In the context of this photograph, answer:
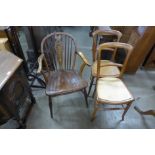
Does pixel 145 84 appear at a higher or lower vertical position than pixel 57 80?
lower

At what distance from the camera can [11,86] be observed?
127cm

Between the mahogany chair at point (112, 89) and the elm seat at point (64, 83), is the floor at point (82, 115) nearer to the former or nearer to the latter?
the mahogany chair at point (112, 89)

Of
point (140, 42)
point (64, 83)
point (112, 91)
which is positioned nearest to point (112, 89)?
point (112, 91)

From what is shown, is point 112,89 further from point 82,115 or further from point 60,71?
point 60,71

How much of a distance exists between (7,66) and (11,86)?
0.64 feet

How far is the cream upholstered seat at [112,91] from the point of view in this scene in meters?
1.39

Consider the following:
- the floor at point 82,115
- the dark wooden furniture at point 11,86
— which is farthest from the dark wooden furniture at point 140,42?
the dark wooden furniture at point 11,86

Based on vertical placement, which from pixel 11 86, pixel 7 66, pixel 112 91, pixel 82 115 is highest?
pixel 7 66

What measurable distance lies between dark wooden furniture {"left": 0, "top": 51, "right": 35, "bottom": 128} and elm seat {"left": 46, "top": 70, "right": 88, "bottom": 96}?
31cm
